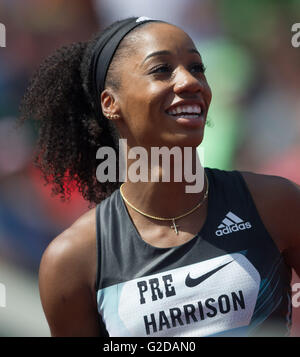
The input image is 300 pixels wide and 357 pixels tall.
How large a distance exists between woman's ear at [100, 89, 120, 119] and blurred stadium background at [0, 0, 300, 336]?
177 cm

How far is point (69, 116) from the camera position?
252 centimetres

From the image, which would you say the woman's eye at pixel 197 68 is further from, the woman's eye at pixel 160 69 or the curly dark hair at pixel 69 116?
the curly dark hair at pixel 69 116

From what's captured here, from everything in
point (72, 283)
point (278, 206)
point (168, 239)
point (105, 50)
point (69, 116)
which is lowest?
point (72, 283)

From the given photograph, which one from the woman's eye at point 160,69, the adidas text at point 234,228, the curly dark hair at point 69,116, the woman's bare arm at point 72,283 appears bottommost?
the woman's bare arm at point 72,283

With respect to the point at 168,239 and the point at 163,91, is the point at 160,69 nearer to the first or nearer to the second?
the point at 163,91

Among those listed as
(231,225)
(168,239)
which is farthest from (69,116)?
(231,225)

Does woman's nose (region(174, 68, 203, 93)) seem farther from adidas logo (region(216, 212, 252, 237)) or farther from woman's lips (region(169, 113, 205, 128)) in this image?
adidas logo (region(216, 212, 252, 237))

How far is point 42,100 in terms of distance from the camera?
2541 mm

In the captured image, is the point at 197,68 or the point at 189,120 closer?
the point at 189,120

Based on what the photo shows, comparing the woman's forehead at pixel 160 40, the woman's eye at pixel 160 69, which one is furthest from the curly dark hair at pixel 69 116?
the woman's eye at pixel 160 69

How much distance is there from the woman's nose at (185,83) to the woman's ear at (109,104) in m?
0.31

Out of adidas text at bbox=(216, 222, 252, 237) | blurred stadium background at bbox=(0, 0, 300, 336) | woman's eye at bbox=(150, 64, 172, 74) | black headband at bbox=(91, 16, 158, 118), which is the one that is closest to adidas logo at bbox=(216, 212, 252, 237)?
adidas text at bbox=(216, 222, 252, 237)

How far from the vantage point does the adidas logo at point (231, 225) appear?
207cm

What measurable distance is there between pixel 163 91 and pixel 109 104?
34 cm
